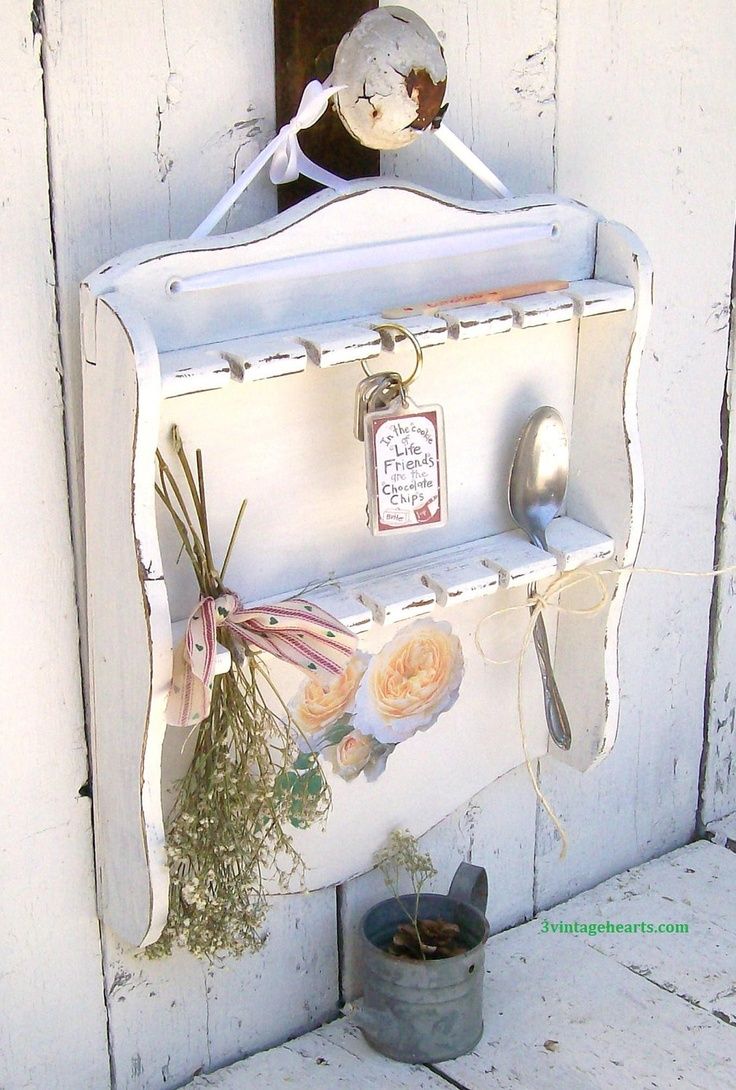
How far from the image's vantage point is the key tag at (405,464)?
0.86 meters

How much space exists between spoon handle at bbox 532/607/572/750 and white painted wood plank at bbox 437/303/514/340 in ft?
0.88

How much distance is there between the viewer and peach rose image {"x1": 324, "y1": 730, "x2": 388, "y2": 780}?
39.2 inches

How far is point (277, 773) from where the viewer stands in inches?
37.6

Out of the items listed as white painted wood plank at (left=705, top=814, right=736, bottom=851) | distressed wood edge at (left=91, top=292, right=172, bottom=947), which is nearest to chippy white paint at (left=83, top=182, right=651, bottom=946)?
distressed wood edge at (left=91, top=292, right=172, bottom=947)

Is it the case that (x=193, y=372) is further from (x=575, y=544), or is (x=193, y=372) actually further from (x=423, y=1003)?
(x=423, y=1003)

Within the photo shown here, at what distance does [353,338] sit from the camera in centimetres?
82

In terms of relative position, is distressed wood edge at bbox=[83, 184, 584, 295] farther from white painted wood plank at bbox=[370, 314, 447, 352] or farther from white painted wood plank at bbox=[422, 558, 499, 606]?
white painted wood plank at bbox=[422, 558, 499, 606]

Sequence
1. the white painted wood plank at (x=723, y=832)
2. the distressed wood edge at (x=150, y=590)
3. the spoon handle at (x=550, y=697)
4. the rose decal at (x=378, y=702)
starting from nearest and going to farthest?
the distressed wood edge at (x=150, y=590) → the rose decal at (x=378, y=702) → the spoon handle at (x=550, y=697) → the white painted wood plank at (x=723, y=832)

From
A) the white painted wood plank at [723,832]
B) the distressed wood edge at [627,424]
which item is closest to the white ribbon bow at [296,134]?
the distressed wood edge at [627,424]

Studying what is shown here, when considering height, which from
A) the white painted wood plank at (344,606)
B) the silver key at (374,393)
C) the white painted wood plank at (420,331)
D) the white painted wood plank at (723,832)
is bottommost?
the white painted wood plank at (723,832)

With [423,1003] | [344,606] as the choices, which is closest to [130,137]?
[344,606]

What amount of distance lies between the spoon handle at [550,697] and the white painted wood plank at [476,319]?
27cm

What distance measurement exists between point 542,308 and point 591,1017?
1.78 ft

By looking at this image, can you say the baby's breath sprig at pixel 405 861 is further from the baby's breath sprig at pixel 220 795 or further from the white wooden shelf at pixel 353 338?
the white wooden shelf at pixel 353 338
